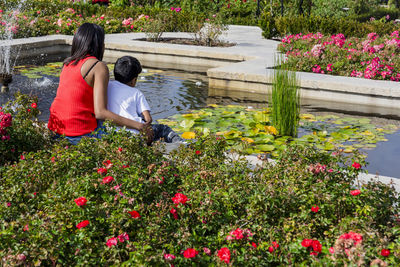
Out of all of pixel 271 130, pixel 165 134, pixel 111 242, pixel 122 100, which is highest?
pixel 122 100

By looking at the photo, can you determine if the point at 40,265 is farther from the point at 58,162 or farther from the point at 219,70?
the point at 219,70

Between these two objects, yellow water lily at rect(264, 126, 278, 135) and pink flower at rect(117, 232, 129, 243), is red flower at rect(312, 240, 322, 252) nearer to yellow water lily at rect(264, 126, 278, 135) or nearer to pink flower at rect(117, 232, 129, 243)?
pink flower at rect(117, 232, 129, 243)

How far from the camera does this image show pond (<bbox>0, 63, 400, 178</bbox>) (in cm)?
556

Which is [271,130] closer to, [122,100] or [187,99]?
[122,100]

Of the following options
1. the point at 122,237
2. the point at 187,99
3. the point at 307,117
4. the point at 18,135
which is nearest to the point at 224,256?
the point at 122,237

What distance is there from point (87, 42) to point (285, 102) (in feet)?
8.24

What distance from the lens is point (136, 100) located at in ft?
14.1

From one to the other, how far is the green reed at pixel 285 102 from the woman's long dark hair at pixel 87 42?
220 cm

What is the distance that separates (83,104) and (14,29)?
10554 millimetres

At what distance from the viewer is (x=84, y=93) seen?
159 inches

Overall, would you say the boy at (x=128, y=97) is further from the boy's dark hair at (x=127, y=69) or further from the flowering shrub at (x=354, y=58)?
the flowering shrub at (x=354, y=58)

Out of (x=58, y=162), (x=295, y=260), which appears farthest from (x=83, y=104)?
(x=295, y=260)

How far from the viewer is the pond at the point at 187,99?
5.56 meters

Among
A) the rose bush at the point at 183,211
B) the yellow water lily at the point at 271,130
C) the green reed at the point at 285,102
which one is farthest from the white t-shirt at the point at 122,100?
the yellow water lily at the point at 271,130
